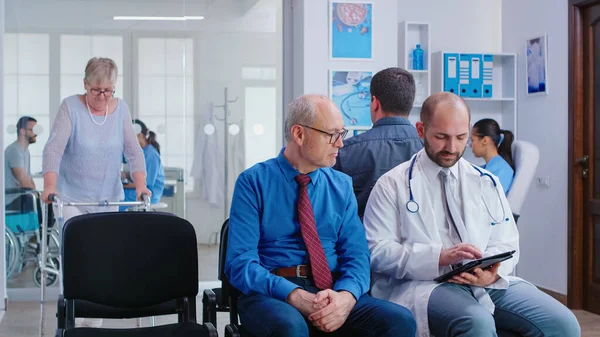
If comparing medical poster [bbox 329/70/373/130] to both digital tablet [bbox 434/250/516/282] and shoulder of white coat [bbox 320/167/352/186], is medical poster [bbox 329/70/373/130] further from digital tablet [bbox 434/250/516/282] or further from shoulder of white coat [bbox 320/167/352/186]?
digital tablet [bbox 434/250/516/282]

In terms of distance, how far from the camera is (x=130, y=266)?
304 centimetres

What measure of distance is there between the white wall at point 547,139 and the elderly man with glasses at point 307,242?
135 inches

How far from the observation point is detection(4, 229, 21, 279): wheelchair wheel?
593 centimetres

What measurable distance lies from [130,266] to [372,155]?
1061 mm

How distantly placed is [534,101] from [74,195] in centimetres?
370

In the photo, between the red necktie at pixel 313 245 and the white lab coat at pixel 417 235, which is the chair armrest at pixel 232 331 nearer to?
the red necktie at pixel 313 245

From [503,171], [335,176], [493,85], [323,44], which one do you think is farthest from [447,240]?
[493,85]

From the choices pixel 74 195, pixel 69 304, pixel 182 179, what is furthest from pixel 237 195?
pixel 182 179

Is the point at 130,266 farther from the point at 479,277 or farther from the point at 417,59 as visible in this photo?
the point at 417,59

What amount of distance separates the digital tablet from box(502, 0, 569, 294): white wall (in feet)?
11.1

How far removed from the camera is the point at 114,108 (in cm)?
444

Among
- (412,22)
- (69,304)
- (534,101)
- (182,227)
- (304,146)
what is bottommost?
(69,304)

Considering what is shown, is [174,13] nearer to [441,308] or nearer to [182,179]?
[182,179]

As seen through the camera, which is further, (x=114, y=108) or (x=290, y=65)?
(x=290, y=65)
